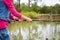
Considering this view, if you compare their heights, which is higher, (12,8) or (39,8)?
(12,8)

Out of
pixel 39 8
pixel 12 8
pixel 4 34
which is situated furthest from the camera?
pixel 39 8

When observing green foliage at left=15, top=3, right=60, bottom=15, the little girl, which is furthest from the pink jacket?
green foliage at left=15, top=3, right=60, bottom=15

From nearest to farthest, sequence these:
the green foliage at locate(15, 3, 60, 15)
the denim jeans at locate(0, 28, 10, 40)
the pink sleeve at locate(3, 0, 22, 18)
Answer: the pink sleeve at locate(3, 0, 22, 18) → the denim jeans at locate(0, 28, 10, 40) → the green foliage at locate(15, 3, 60, 15)

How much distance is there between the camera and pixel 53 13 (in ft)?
29.1

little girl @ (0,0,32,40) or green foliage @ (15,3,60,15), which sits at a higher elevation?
little girl @ (0,0,32,40)

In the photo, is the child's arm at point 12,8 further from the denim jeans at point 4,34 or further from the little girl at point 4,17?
the denim jeans at point 4,34

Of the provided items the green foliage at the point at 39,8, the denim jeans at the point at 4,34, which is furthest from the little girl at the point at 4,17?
the green foliage at the point at 39,8

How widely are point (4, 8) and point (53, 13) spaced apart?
20.8ft

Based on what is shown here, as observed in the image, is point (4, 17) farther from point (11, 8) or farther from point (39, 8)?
point (39, 8)

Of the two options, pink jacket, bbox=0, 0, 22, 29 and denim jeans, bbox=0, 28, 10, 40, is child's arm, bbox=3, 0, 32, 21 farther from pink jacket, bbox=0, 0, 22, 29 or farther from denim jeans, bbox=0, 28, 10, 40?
denim jeans, bbox=0, 28, 10, 40

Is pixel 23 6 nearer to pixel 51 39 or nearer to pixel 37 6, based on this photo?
pixel 37 6

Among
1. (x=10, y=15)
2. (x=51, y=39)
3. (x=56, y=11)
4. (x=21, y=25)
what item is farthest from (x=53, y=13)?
(x=10, y=15)

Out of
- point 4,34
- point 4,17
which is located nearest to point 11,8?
point 4,17

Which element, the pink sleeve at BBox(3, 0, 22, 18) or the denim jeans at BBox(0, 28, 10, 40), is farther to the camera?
the denim jeans at BBox(0, 28, 10, 40)
